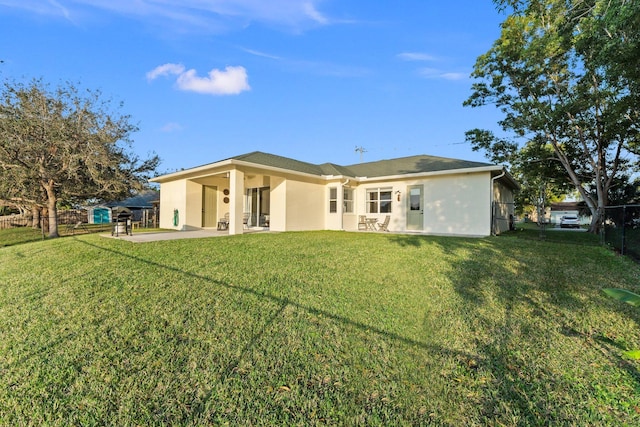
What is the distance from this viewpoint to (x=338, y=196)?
47.5ft

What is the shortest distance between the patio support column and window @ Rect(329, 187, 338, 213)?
16.6 ft

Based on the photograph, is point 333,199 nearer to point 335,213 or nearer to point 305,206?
point 335,213

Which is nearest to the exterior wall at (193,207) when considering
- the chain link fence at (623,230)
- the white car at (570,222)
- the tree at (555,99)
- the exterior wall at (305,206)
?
the exterior wall at (305,206)

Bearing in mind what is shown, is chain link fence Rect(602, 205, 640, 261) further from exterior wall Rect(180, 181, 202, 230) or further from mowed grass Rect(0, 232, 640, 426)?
exterior wall Rect(180, 181, 202, 230)

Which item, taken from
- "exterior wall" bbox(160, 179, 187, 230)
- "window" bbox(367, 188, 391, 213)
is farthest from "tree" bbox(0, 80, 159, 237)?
"window" bbox(367, 188, 391, 213)

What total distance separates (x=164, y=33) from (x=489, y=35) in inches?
588

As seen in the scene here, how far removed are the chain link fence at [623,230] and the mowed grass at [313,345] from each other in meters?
2.20

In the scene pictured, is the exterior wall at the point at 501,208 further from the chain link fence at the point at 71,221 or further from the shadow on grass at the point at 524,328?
the chain link fence at the point at 71,221

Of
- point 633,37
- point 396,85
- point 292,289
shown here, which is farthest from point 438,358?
point 396,85

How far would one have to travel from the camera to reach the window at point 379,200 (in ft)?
47.8

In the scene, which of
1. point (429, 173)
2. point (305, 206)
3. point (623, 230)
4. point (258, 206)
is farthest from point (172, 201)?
point (623, 230)

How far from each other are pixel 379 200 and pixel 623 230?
8.61 meters

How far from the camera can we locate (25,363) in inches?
123

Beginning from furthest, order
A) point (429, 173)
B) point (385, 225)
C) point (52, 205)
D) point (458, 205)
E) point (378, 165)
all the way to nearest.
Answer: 1. point (378, 165)
2. point (52, 205)
3. point (385, 225)
4. point (429, 173)
5. point (458, 205)
